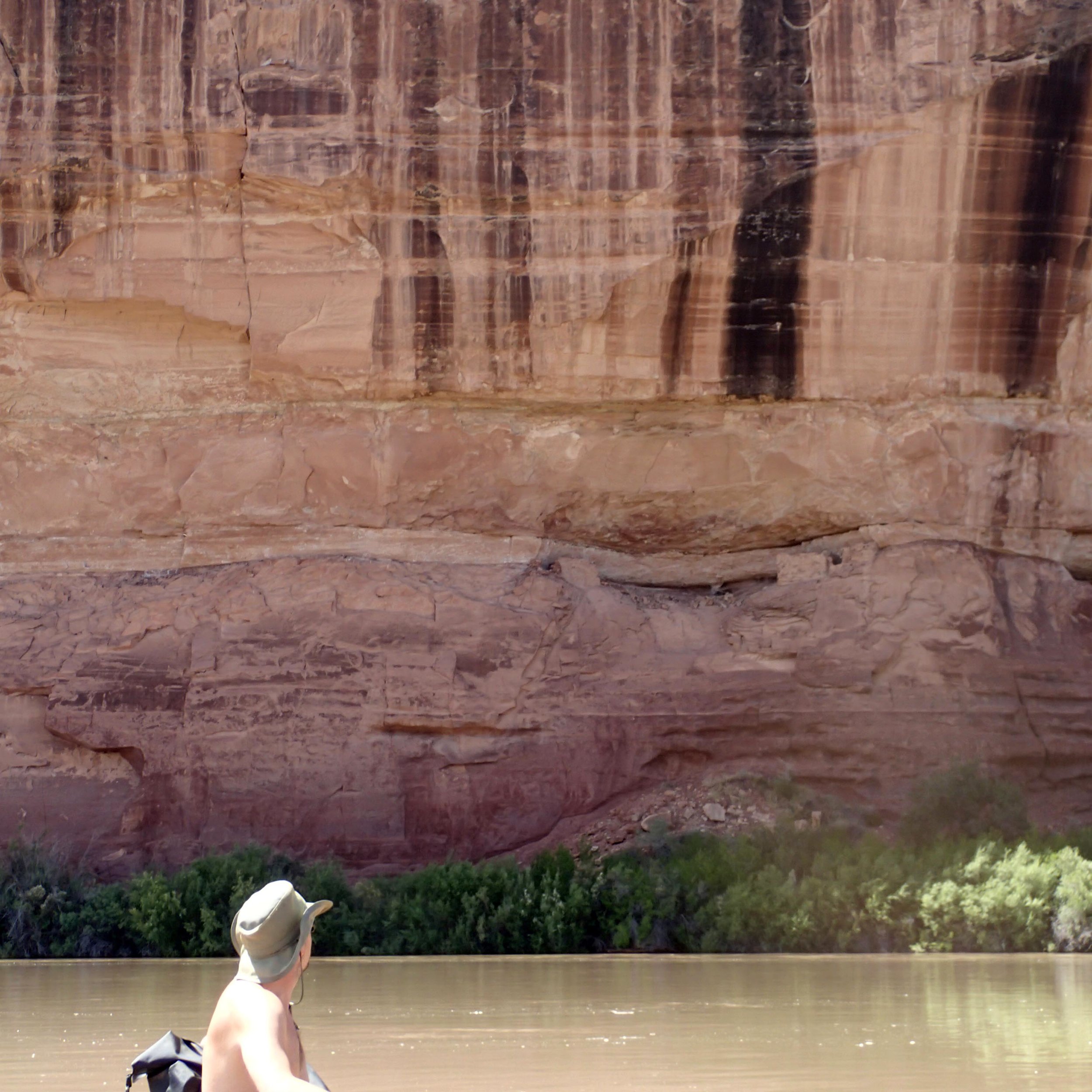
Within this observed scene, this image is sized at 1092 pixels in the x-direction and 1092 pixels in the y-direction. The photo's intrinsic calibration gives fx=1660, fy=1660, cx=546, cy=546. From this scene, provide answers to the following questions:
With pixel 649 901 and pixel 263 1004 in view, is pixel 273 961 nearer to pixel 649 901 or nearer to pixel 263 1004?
pixel 263 1004

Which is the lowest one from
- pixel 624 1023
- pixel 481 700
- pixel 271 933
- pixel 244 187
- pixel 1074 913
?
pixel 1074 913

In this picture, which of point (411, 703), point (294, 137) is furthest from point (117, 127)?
point (411, 703)

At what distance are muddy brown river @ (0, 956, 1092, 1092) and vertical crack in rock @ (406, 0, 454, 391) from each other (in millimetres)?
6470

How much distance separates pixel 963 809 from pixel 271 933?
11096 mm

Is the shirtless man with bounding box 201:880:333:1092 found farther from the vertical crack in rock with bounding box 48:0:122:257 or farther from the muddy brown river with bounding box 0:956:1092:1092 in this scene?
the vertical crack in rock with bounding box 48:0:122:257

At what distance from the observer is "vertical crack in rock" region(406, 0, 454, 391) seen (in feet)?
50.3

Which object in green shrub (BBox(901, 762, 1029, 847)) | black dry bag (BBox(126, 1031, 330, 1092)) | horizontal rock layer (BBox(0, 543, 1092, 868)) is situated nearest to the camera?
black dry bag (BBox(126, 1031, 330, 1092))

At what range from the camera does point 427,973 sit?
34.1 feet

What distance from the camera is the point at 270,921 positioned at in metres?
3.74

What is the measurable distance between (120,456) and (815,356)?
6.80m

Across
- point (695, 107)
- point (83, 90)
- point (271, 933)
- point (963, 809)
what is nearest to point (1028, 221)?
point (695, 107)

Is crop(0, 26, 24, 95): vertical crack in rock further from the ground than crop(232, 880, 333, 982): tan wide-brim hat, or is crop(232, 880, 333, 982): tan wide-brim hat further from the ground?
crop(0, 26, 24, 95): vertical crack in rock

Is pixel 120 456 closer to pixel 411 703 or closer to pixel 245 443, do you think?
pixel 245 443

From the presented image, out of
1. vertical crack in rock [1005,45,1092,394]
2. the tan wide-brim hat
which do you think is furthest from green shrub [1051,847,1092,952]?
the tan wide-brim hat
